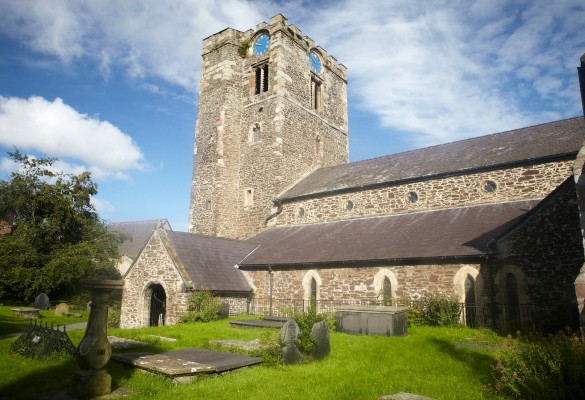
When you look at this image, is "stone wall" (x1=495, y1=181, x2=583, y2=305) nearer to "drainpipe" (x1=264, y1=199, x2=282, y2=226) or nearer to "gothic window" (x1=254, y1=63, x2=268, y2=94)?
"drainpipe" (x1=264, y1=199, x2=282, y2=226)

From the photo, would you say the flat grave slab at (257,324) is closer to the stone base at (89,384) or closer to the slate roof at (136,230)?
the stone base at (89,384)

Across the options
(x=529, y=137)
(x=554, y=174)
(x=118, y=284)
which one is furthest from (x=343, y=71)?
(x=118, y=284)

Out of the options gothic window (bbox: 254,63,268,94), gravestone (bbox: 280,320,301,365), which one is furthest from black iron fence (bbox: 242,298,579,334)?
gothic window (bbox: 254,63,268,94)

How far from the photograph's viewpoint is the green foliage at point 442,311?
46.4ft

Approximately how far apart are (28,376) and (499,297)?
44.8ft

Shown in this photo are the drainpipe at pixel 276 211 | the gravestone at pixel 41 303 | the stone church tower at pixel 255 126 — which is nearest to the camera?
the gravestone at pixel 41 303

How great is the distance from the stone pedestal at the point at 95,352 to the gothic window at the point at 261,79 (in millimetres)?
25130

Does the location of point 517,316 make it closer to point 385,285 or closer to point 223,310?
point 385,285

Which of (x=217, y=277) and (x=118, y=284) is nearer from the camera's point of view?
(x=118, y=284)

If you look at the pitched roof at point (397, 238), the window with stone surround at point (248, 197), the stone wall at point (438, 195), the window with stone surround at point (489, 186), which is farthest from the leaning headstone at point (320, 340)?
the window with stone surround at point (248, 197)

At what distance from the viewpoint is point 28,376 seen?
840cm

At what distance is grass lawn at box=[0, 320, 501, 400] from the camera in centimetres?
722

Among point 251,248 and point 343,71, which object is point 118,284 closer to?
point 251,248

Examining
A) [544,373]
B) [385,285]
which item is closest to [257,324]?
[385,285]
